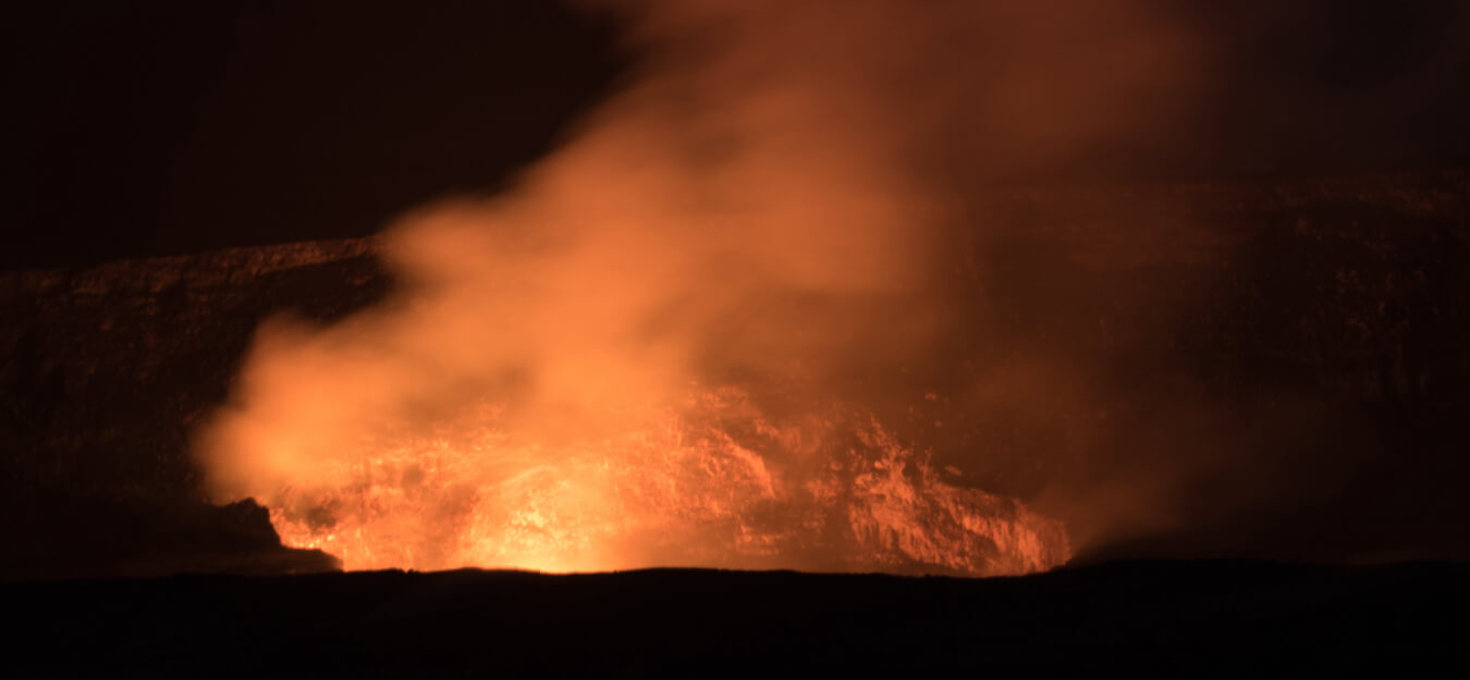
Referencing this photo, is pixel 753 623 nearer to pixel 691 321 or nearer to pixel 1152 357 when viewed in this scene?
pixel 691 321

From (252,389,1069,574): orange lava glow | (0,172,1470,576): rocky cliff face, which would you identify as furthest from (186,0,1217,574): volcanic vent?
(0,172,1470,576): rocky cliff face

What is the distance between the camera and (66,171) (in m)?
4.45

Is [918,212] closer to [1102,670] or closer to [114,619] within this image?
[1102,670]

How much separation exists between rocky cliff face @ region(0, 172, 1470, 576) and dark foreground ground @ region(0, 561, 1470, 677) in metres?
1.16

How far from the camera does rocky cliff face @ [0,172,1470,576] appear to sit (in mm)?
3635

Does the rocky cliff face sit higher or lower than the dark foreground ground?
higher

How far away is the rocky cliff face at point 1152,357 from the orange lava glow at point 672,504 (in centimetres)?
21

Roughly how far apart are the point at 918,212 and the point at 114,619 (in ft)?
10.2

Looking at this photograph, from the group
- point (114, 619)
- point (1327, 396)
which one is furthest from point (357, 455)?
point (1327, 396)

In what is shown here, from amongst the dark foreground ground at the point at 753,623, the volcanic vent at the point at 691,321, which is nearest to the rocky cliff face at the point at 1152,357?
the volcanic vent at the point at 691,321

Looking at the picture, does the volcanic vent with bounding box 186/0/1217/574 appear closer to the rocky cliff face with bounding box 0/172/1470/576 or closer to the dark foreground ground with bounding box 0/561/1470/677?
the rocky cliff face with bounding box 0/172/1470/576

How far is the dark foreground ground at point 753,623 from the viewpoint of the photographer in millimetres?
2021

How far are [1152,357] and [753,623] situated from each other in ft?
7.37

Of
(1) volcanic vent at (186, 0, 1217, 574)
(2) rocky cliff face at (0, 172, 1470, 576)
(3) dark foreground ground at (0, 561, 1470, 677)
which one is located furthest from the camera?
(1) volcanic vent at (186, 0, 1217, 574)
